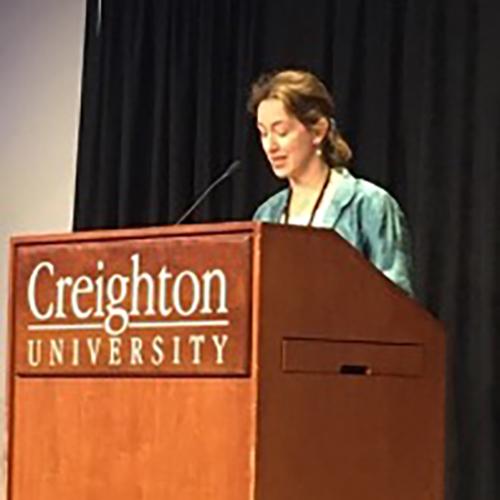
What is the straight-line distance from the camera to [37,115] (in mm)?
4996

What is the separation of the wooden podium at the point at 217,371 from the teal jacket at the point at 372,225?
27 cm

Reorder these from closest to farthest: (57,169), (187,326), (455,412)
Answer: (187,326) → (455,412) → (57,169)

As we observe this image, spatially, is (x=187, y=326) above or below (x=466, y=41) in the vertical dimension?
below

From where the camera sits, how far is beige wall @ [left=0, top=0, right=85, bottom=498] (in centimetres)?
488

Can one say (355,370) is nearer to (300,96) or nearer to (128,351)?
(128,351)

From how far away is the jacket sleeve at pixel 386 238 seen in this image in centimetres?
249

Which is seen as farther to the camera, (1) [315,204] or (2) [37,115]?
(2) [37,115]

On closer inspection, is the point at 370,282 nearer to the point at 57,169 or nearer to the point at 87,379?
the point at 87,379

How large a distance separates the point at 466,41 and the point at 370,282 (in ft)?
5.61

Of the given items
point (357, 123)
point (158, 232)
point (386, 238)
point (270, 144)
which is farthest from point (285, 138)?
point (357, 123)

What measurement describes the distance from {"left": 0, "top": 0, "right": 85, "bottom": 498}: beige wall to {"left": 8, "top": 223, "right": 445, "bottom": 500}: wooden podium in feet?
8.82

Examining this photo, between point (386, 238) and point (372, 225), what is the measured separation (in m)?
0.04

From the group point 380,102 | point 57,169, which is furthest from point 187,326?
point 57,169

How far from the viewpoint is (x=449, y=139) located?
3.67 metres
